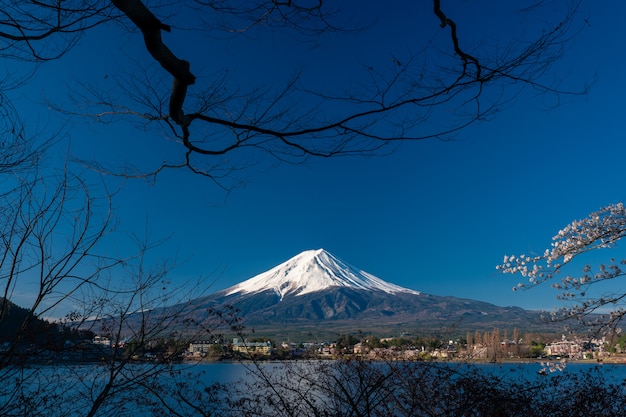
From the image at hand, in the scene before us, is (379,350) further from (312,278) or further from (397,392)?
(312,278)

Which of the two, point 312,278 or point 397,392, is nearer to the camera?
point 397,392

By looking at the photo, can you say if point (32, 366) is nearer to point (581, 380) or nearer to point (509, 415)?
point (509, 415)

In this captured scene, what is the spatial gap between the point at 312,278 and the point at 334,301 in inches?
613

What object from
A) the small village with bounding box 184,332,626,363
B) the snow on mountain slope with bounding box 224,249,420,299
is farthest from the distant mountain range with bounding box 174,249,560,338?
the small village with bounding box 184,332,626,363

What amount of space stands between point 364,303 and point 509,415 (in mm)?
117233

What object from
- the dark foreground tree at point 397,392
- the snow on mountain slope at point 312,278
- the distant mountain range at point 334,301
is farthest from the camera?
the snow on mountain slope at point 312,278

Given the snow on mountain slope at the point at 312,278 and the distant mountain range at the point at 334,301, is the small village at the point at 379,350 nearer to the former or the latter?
the distant mountain range at the point at 334,301

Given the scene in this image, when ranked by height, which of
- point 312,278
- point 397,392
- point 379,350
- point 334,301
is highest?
point 312,278

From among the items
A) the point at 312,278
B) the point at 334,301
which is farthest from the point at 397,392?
the point at 312,278

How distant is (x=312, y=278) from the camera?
130 metres

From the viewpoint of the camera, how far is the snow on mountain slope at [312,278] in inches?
4670

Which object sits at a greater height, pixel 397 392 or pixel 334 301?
pixel 334 301

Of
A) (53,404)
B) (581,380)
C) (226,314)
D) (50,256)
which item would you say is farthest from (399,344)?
(50,256)

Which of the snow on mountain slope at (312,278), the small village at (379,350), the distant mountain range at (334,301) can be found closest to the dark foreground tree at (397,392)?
the small village at (379,350)
